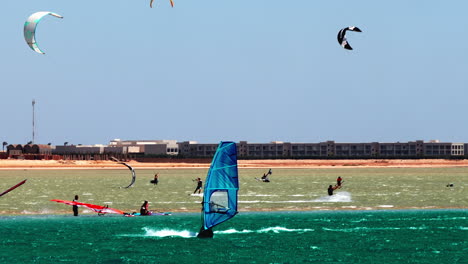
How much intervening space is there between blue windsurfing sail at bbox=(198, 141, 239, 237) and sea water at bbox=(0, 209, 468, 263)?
4.69 feet

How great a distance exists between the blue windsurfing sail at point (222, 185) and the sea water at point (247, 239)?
1428 millimetres

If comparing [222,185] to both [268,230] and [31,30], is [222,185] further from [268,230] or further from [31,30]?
[31,30]

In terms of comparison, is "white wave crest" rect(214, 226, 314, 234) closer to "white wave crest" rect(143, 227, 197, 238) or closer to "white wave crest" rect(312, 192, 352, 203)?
"white wave crest" rect(143, 227, 197, 238)

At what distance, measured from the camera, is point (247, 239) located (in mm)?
41750

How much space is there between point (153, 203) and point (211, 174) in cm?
2243

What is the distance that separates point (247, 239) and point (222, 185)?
326 cm

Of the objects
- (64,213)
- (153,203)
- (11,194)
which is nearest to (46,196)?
(11,194)

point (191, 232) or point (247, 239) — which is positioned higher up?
point (191, 232)

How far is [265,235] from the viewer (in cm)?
4284

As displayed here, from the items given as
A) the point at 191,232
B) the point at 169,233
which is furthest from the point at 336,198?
the point at 169,233

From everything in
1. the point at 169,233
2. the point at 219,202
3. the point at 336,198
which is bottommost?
the point at 169,233

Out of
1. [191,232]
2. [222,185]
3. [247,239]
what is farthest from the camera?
[191,232]

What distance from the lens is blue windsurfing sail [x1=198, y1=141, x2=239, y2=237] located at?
130ft

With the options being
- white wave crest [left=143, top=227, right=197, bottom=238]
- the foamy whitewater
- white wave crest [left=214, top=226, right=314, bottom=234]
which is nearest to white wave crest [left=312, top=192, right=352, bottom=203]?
white wave crest [left=214, top=226, right=314, bottom=234]
